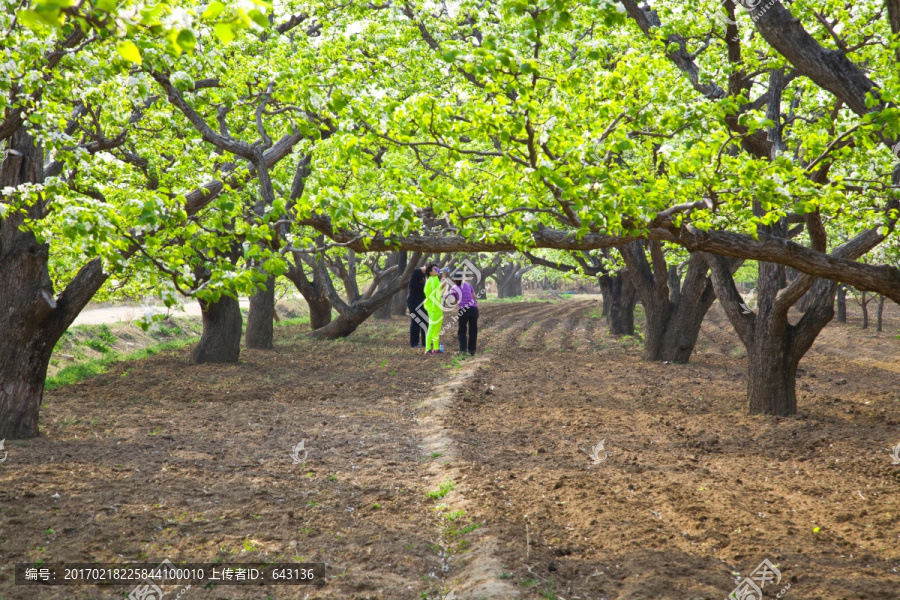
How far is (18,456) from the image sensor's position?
21.0 ft

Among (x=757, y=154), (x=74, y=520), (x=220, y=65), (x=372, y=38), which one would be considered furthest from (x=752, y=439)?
(x=372, y=38)

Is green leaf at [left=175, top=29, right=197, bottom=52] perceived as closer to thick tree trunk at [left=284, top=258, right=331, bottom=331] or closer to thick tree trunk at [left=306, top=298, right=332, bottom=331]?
thick tree trunk at [left=284, top=258, right=331, bottom=331]

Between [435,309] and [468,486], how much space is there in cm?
897

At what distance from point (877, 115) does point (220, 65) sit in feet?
21.9

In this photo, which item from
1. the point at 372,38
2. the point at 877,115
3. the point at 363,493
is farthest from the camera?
the point at 372,38

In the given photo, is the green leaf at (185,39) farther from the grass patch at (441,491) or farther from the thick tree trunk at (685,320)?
the thick tree trunk at (685,320)

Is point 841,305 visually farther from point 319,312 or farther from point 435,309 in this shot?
point 319,312

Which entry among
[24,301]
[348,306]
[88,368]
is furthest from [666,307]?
[88,368]

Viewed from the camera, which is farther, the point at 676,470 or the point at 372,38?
the point at 372,38

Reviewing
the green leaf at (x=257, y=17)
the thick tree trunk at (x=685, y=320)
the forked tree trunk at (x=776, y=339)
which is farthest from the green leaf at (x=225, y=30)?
the thick tree trunk at (x=685, y=320)

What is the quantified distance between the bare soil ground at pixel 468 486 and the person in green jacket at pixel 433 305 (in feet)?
11.2

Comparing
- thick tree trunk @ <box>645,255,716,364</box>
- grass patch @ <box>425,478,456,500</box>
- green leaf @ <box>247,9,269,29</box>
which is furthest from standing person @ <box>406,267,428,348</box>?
green leaf @ <box>247,9,269,29</box>

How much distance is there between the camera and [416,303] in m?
16.2

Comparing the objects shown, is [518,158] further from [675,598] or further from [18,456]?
[18,456]
